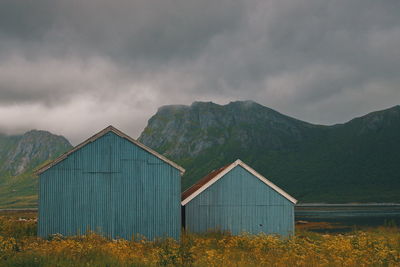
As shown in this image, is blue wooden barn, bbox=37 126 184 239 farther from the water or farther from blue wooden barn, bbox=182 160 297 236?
the water

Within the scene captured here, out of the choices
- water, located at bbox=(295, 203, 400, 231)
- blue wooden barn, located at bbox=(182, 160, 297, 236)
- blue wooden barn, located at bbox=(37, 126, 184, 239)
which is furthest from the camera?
water, located at bbox=(295, 203, 400, 231)

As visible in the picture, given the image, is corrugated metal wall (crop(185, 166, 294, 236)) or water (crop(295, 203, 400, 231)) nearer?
corrugated metal wall (crop(185, 166, 294, 236))

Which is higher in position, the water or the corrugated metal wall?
the corrugated metal wall

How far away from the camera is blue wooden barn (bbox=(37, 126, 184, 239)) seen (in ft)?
81.3

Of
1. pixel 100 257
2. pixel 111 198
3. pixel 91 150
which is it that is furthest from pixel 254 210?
pixel 100 257

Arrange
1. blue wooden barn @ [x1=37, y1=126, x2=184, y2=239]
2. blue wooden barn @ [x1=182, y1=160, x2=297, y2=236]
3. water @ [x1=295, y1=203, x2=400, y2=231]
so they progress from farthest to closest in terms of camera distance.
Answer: water @ [x1=295, y1=203, x2=400, y2=231] < blue wooden barn @ [x1=182, y1=160, x2=297, y2=236] < blue wooden barn @ [x1=37, y1=126, x2=184, y2=239]

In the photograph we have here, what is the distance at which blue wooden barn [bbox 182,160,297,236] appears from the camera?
1145 inches

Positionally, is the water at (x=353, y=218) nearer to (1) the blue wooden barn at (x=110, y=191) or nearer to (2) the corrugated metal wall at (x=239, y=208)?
(2) the corrugated metal wall at (x=239, y=208)

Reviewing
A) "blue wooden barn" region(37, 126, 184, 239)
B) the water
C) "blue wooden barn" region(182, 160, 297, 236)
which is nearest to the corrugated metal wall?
"blue wooden barn" region(182, 160, 297, 236)

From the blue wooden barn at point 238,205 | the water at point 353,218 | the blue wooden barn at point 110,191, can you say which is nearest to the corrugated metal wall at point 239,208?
the blue wooden barn at point 238,205

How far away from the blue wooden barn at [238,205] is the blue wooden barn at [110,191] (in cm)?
327

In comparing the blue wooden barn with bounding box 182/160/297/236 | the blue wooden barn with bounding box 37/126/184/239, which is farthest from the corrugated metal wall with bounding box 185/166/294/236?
the blue wooden barn with bounding box 37/126/184/239

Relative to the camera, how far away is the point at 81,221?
2489cm

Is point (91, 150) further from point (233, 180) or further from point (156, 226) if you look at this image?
point (233, 180)
